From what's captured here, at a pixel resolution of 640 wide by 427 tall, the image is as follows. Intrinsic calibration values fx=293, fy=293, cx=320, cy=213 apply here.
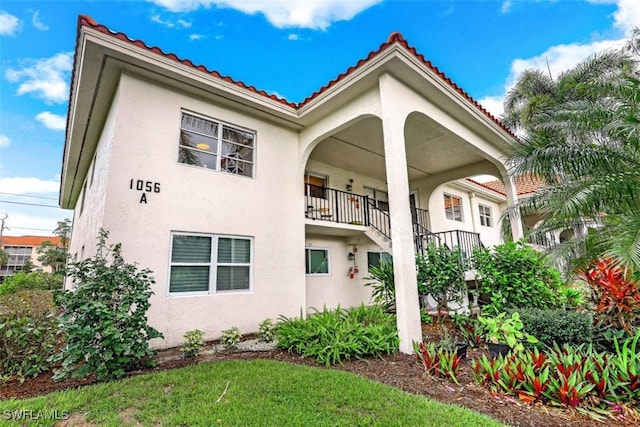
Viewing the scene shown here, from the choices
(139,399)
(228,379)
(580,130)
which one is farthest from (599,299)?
(139,399)

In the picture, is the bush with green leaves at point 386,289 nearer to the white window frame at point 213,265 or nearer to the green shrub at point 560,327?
the green shrub at point 560,327

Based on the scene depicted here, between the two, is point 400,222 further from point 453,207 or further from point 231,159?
point 453,207

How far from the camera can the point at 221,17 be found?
9016 millimetres

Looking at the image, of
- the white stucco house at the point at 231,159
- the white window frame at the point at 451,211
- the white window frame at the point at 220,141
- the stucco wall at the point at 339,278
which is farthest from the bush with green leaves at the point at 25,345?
the white window frame at the point at 451,211

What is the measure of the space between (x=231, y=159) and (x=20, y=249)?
4817cm

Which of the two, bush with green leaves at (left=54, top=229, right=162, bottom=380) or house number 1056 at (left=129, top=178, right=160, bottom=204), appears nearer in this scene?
bush with green leaves at (left=54, top=229, right=162, bottom=380)

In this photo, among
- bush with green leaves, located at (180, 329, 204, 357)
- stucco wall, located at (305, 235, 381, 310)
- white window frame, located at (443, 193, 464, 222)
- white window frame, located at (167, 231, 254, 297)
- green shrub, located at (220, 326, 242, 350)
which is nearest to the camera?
bush with green leaves, located at (180, 329, 204, 357)

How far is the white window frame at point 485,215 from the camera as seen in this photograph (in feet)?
57.2

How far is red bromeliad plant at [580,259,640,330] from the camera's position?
508cm

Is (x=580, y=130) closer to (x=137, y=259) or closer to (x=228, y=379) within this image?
(x=228, y=379)

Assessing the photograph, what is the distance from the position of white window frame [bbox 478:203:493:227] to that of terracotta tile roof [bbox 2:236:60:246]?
50490mm

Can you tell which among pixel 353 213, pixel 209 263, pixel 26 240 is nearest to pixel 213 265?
pixel 209 263

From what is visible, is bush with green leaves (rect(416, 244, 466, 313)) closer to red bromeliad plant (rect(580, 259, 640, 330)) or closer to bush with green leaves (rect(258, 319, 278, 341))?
red bromeliad plant (rect(580, 259, 640, 330))

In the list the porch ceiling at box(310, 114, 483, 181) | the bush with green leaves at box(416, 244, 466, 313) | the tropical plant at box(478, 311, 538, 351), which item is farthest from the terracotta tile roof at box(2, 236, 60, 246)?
the tropical plant at box(478, 311, 538, 351)
